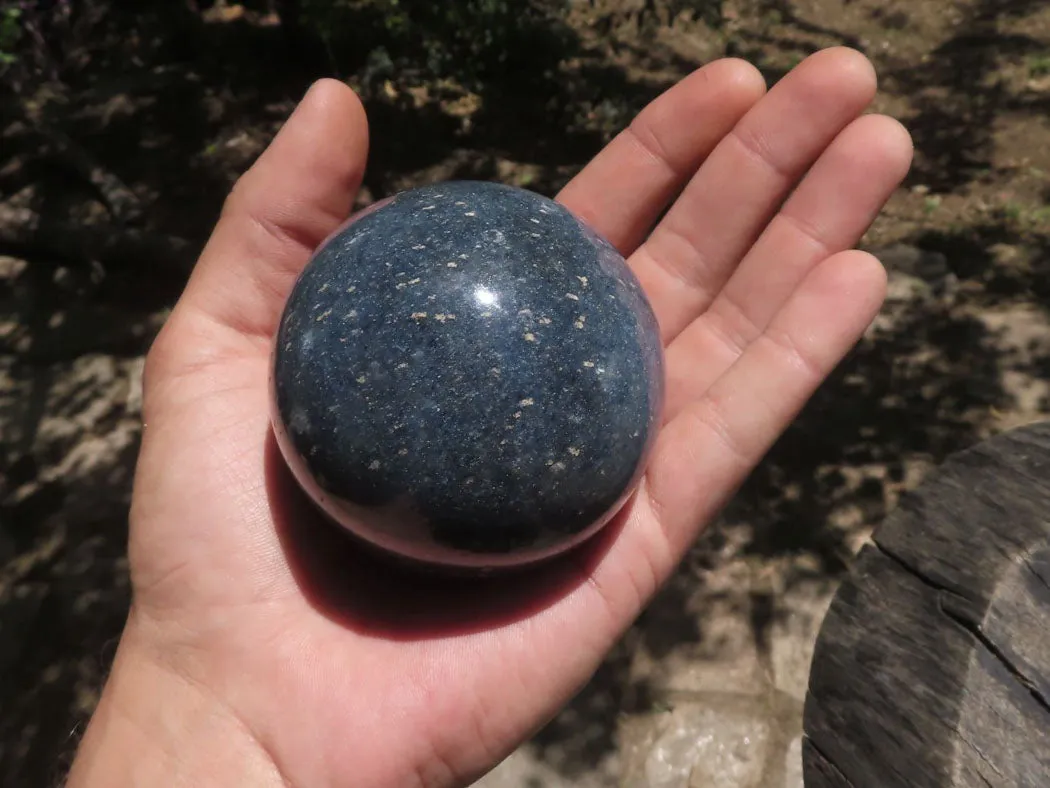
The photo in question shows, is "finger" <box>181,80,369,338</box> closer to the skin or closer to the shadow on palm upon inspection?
the skin

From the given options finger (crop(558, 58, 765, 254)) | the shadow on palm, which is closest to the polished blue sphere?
the shadow on palm

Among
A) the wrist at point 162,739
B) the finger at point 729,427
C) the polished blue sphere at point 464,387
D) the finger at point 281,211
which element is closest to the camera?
the polished blue sphere at point 464,387

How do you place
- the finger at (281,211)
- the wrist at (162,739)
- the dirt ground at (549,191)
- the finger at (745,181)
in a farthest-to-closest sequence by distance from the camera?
the dirt ground at (549,191)
the finger at (745,181)
the finger at (281,211)
the wrist at (162,739)

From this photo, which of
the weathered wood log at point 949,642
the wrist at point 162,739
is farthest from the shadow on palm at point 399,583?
the weathered wood log at point 949,642

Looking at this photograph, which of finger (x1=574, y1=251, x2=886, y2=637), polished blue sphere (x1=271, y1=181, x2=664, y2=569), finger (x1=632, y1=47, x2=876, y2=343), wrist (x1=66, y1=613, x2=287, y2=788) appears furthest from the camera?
finger (x1=632, y1=47, x2=876, y2=343)

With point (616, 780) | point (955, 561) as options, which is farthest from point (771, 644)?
point (955, 561)

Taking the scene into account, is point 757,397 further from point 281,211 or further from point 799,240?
point 281,211

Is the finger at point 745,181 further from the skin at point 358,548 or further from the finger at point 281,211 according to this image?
the finger at point 281,211
